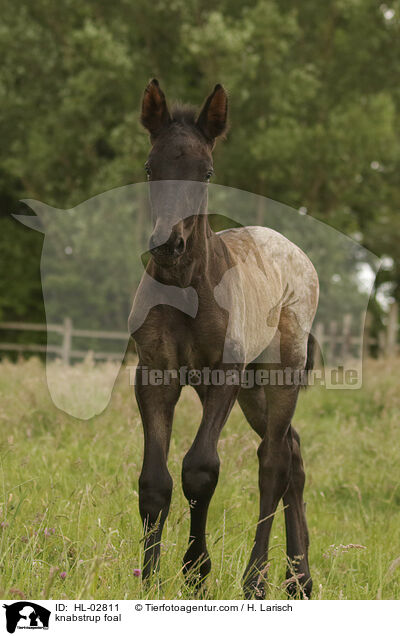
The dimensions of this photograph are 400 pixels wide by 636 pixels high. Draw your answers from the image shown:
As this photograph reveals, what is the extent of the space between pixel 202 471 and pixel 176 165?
1.43 metres

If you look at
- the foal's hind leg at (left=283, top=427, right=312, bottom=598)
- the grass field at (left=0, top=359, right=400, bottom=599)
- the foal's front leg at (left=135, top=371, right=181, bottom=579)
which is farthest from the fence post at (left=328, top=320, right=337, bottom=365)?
the foal's front leg at (left=135, top=371, right=181, bottom=579)

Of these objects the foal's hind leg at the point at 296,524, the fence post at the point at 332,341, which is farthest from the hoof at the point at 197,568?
the fence post at the point at 332,341

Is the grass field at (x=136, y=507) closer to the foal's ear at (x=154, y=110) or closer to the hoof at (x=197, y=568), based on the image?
the hoof at (x=197, y=568)

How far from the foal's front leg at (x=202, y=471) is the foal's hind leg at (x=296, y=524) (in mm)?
782

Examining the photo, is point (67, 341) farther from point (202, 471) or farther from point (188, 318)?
point (202, 471)

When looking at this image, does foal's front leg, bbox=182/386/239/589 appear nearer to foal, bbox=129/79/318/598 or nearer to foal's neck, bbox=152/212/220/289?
foal, bbox=129/79/318/598

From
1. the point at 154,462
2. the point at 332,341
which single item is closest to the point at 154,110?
the point at 154,462

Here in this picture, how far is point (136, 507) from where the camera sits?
4078 mm

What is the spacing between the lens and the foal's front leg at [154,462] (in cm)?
309

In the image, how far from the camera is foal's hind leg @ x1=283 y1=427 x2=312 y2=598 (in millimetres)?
3744

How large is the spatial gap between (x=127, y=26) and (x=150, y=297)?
19.1 meters

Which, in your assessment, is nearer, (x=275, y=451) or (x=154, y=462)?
(x=154, y=462)
